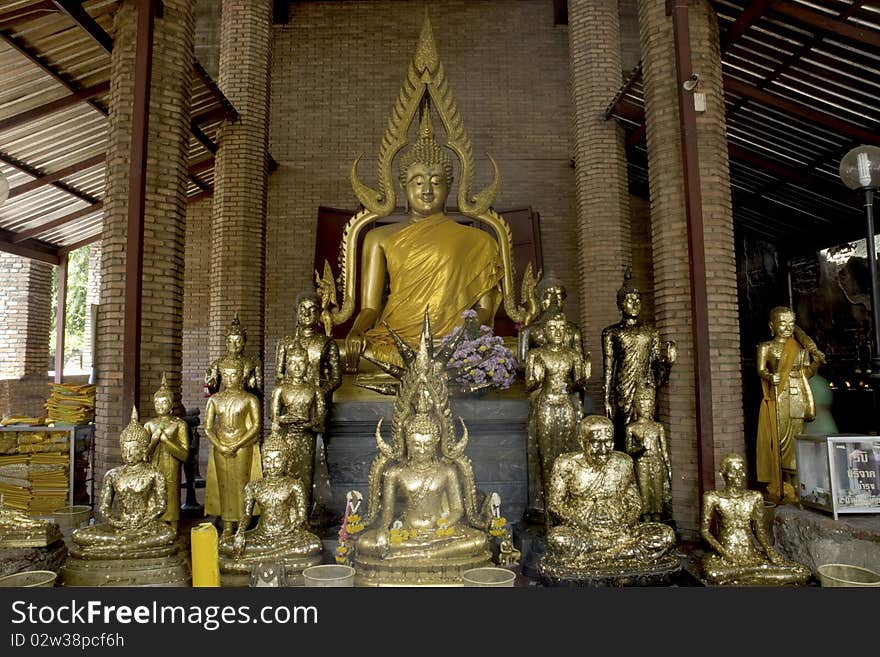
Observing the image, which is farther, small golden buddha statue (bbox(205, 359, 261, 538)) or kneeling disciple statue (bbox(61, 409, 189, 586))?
small golden buddha statue (bbox(205, 359, 261, 538))

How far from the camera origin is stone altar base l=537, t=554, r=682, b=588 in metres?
3.37

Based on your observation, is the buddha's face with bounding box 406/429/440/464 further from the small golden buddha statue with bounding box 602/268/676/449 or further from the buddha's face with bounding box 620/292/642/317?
the buddha's face with bounding box 620/292/642/317

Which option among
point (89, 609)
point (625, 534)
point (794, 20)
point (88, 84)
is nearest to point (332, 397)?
point (625, 534)

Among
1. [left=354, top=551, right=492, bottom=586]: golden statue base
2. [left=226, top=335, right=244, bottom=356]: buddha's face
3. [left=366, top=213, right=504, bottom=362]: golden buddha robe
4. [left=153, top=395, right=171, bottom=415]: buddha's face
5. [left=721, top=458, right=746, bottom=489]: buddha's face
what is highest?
[left=366, top=213, right=504, bottom=362]: golden buddha robe

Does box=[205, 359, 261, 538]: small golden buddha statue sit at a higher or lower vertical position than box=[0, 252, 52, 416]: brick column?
lower

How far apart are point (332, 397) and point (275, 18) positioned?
30.6 feet

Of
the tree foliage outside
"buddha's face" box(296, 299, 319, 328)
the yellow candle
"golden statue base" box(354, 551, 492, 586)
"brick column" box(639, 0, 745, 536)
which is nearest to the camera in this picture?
the yellow candle

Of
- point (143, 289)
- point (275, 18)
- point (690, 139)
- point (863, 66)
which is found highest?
point (275, 18)

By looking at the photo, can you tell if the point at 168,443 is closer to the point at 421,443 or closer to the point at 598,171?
the point at 421,443

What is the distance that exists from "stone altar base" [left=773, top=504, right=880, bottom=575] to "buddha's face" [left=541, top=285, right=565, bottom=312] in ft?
Answer: 7.36

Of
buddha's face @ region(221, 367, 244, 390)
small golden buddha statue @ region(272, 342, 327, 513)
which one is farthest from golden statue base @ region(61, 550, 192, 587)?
buddha's face @ region(221, 367, 244, 390)

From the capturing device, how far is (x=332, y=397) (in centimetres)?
523

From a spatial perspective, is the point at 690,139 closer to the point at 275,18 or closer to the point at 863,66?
the point at 863,66

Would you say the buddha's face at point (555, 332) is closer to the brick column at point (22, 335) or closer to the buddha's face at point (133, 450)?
the buddha's face at point (133, 450)
